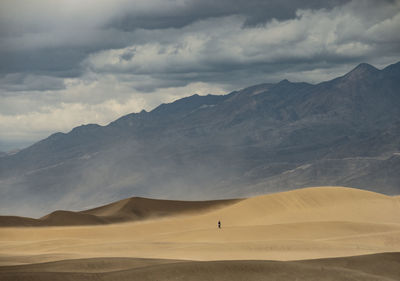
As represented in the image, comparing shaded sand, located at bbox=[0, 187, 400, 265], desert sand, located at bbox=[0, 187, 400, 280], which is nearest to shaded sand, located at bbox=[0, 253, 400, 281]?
desert sand, located at bbox=[0, 187, 400, 280]

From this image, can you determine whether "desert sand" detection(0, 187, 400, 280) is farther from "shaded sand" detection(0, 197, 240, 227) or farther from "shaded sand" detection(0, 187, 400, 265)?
"shaded sand" detection(0, 197, 240, 227)

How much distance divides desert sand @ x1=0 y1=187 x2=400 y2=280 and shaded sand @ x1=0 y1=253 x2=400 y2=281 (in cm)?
8

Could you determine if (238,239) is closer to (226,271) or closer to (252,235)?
(252,235)

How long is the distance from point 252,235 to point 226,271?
94.8 feet

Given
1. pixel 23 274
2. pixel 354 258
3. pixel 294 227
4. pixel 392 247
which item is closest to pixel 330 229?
pixel 294 227

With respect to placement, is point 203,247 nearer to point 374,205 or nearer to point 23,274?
point 23,274

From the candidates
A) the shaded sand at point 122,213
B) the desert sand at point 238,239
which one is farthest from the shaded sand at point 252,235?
the shaded sand at point 122,213

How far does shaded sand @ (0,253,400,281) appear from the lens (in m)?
23.8

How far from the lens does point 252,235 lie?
53375mm

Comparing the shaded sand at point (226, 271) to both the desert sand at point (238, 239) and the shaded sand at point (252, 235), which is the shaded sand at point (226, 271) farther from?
the shaded sand at point (252, 235)

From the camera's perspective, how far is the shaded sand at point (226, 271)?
78.0ft

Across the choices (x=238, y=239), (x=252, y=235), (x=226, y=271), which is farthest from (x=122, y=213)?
(x=226, y=271)

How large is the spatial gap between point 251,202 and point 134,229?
17.1 metres

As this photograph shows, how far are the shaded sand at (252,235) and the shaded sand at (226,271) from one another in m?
7.99
